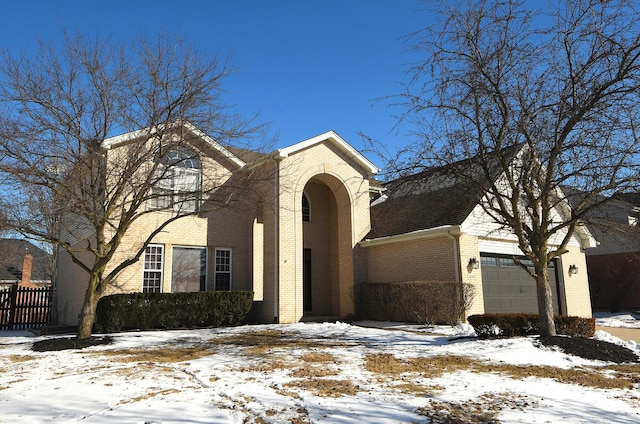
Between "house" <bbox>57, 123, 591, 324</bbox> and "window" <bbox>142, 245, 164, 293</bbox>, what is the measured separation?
0.04 m

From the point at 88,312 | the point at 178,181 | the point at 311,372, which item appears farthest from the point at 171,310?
the point at 311,372

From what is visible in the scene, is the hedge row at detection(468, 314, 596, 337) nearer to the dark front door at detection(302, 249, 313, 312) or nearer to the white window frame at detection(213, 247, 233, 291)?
the dark front door at detection(302, 249, 313, 312)

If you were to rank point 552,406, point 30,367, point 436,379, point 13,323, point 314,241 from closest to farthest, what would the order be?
point 552,406, point 436,379, point 30,367, point 13,323, point 314,241

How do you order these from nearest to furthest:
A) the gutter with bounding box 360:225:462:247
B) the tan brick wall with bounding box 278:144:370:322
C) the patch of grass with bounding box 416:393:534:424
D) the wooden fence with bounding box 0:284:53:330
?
the patch of grass with bounding box 416:393:534:424
the gutter with bounding box 360:225:462:247
the tan brick wall with bounding box 278:144:370:322
the wooden fence with bounding box 0:284:53:330

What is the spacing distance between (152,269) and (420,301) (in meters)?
9.59

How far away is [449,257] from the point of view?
16.3m

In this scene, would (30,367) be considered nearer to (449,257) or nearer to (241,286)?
(241,286)

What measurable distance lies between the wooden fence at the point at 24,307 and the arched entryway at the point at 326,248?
36.8 feet

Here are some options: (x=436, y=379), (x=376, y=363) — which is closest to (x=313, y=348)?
(x=376, y=363)

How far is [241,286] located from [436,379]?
40.2 ft

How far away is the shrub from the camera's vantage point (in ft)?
50.4

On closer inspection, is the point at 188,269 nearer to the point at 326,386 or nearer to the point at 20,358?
the point at 20,358

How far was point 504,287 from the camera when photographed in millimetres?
17781

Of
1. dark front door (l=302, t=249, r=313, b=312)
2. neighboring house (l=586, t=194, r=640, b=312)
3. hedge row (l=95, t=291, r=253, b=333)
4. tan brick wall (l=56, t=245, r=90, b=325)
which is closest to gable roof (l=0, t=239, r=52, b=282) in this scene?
tan brick wall (l=56, t=245, r=90, b=325)
